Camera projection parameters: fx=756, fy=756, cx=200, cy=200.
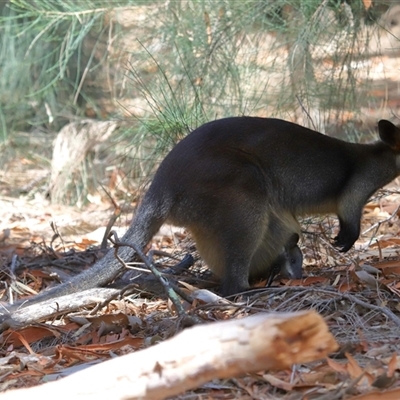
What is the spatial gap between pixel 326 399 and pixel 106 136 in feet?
20.3

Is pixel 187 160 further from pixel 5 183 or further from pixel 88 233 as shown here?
pixel 5 183

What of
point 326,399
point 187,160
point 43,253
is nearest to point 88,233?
point 43,253

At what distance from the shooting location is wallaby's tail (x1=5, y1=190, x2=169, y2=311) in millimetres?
4059

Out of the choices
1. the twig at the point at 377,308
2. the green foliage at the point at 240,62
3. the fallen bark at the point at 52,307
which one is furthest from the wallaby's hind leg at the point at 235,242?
the green foliage at the point at 240,62

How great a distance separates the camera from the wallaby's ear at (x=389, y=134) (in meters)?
4.77

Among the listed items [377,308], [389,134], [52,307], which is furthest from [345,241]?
[52,307]

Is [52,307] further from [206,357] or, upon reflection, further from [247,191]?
[206,357]

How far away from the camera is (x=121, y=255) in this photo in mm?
4262

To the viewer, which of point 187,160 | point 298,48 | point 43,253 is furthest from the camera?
point 298,48

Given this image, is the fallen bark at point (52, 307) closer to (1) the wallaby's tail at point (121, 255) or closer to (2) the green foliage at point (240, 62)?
(1) the wallaby's tail at point (121, 255)

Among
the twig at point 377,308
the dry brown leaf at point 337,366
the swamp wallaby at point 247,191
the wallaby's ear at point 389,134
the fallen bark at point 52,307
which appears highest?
the wallaby's ear at point 389,134

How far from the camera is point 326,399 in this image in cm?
246

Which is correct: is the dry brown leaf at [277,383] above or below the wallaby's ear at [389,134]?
below

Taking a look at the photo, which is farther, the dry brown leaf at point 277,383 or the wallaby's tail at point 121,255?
the wallaby's tail at point 121,255
